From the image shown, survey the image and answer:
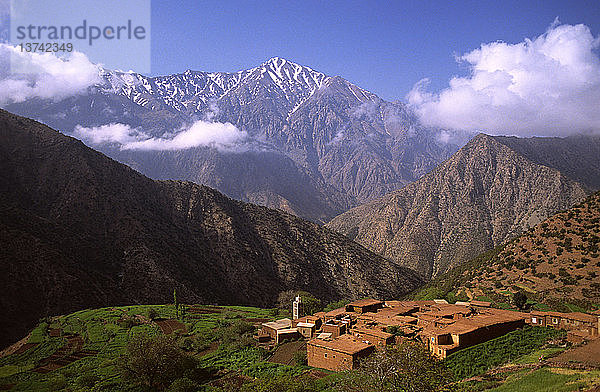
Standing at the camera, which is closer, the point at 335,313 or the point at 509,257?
the point at 335,313

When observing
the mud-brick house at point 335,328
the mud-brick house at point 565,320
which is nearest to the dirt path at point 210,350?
the mud-brick house at point 335,328

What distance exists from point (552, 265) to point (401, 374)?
44576mm

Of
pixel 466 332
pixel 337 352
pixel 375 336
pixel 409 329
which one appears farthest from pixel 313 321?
pixel 466 332

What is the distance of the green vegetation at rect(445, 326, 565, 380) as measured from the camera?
96.1 feet

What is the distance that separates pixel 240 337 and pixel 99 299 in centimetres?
3853

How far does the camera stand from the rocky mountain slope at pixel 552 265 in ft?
162

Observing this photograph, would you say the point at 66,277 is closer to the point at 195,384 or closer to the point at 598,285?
the point at 195,384

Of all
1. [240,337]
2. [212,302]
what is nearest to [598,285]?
[240,337]

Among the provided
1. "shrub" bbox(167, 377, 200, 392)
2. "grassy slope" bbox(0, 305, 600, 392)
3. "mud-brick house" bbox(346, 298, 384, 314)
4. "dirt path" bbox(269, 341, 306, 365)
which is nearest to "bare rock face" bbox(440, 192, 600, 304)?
"mud-brick house" bbox(346, 298, 384, 314)

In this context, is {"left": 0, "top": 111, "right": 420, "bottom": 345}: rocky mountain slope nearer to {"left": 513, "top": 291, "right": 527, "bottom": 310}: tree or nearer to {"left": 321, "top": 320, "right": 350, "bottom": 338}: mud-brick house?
{"left": 321, "top": 320, "right": 350, "bottom": 338}: mud-brick house

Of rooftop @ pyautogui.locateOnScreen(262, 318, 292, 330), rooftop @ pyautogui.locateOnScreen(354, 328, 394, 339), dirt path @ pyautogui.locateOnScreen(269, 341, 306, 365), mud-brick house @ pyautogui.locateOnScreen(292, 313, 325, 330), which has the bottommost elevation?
dirt path @ pyautogui.locateOnScreen(269, 341, 306, 365)

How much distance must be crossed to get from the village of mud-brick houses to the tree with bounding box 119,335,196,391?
9.82 m

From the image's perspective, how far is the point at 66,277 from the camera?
6962cm

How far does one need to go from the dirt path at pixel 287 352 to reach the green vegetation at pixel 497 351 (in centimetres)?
1412
